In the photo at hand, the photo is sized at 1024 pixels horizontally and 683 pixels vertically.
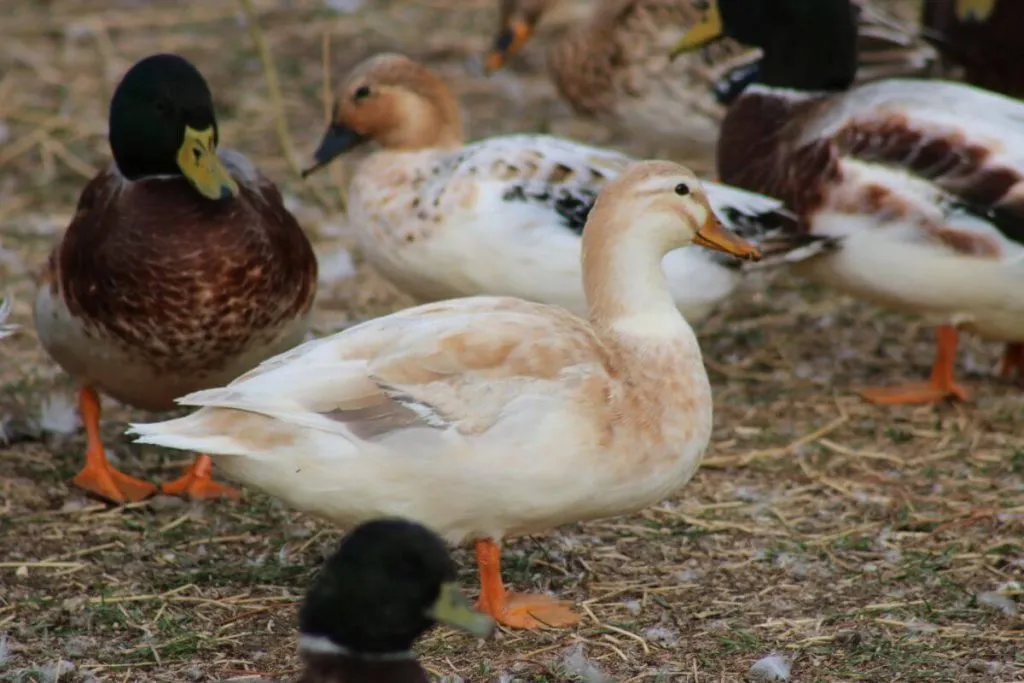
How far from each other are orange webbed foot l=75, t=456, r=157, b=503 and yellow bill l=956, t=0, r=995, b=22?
382cm

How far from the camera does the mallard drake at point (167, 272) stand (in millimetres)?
4527

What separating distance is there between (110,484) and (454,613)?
2156 millimetres

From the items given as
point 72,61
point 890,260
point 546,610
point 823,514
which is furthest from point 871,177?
point 72,61

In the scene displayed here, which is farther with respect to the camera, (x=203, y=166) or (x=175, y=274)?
(x=203, y=166)

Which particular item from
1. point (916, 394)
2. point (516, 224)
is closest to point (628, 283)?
point (516, 224)

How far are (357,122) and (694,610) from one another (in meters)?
2.24

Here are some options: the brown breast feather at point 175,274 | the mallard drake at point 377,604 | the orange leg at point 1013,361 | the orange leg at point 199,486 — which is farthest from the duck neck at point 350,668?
the orange leg at point 1013,361

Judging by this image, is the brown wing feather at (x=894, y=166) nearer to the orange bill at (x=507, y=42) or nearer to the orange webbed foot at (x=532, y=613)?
the orange webbed foot at (x=532, y=613)

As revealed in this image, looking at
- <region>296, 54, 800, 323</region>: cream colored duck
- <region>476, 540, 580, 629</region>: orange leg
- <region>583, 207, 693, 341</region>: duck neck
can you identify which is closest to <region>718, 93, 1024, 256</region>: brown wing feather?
<region>296, 54, 800, 323</region>: cream colored duck

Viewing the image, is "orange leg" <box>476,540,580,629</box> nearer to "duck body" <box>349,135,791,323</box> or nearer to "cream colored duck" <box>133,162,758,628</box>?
"cream colored duck" <box>133,162,758,628</box>

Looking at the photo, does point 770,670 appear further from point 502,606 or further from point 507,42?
point 507,42

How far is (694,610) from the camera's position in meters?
4.11

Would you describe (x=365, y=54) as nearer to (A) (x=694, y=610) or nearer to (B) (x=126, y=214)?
(B) (x=126, y=214)

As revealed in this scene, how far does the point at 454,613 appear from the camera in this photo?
2.84m
